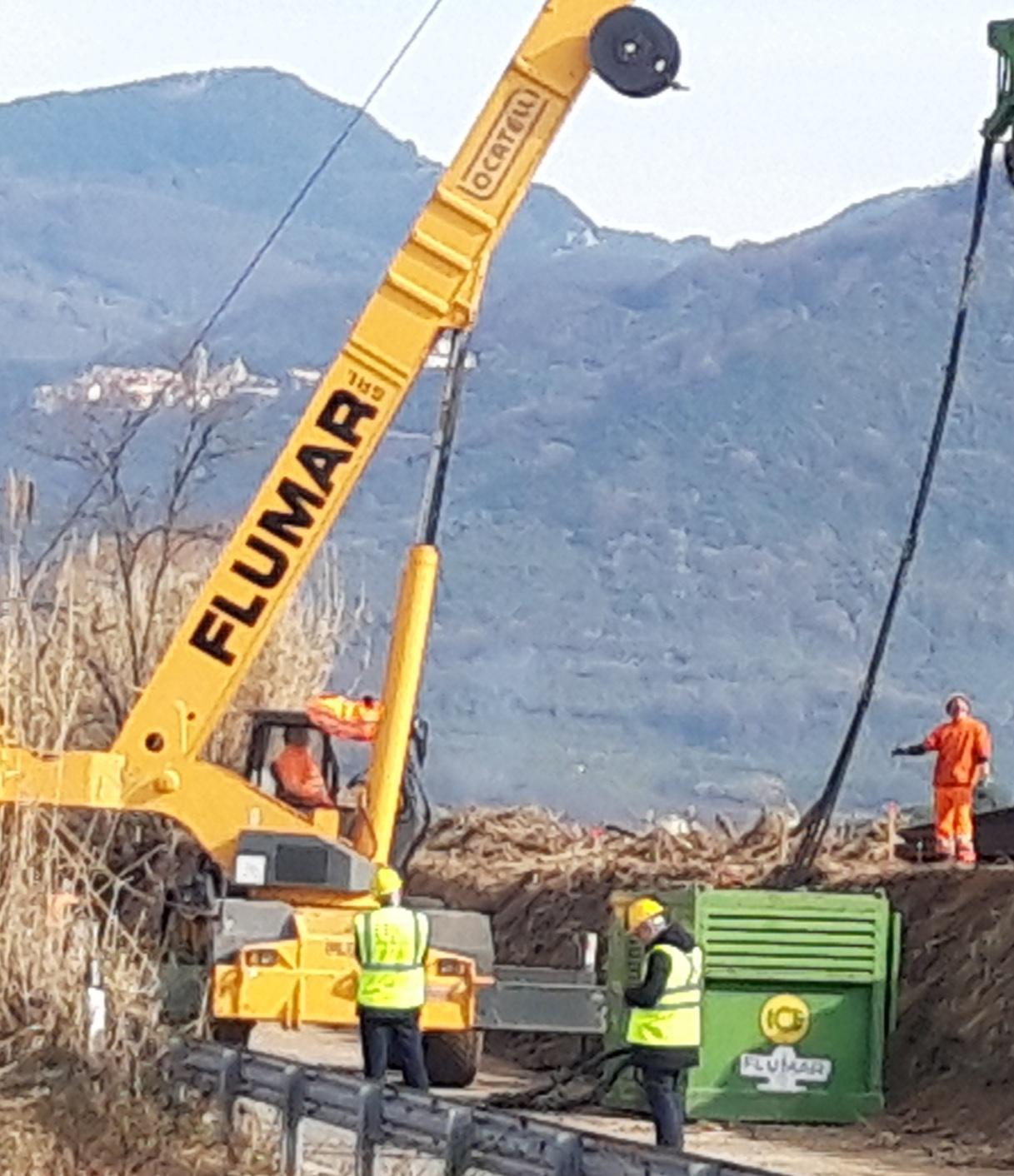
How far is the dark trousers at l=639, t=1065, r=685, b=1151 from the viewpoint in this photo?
2022 centimetres

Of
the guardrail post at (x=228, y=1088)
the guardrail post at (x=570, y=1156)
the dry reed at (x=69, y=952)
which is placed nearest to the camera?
the guardrail post at (x=570, y=1156)

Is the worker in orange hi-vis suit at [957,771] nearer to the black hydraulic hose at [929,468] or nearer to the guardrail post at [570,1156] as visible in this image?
the black hydraulic hose at [929,468]

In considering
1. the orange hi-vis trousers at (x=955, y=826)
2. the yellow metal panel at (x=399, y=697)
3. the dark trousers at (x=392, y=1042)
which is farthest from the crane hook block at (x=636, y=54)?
the orange hi-vis trousers at (x=955, y=826)

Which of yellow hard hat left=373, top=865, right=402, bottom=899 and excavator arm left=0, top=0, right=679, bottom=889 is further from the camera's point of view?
excavator arm left=0, top=0, right=679, bottom=889

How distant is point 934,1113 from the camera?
24719 mm

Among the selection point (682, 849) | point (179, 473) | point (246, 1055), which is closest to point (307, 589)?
point (179, 473)

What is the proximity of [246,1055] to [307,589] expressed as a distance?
21545mm

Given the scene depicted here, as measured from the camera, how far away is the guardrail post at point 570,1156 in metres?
16.8

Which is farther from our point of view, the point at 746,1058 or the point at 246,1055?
the point at 746,1058

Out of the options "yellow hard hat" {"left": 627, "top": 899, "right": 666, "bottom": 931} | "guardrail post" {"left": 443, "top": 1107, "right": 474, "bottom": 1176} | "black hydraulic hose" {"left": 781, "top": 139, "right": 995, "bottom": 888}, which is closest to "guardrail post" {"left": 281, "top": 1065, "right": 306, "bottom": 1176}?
"guardrail post" {"left": 443, "top": 1107, "right": 474, "bottom": 1176}

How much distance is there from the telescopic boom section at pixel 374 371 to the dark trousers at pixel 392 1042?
9.81 ft

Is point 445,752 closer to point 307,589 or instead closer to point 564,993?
point 307,589

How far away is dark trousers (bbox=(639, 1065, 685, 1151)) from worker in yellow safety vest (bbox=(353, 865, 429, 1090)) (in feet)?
6.91

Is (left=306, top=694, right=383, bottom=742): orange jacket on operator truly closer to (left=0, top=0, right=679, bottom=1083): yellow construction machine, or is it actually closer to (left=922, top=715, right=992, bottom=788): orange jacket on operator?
(left=0, top=0, right=679, bottom=1083): yellow construction machine
